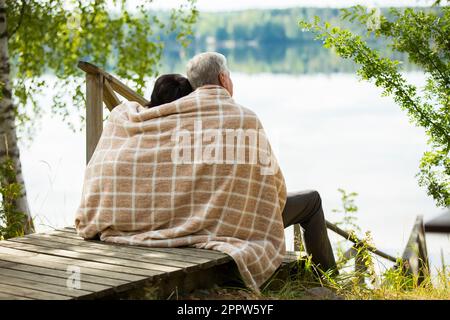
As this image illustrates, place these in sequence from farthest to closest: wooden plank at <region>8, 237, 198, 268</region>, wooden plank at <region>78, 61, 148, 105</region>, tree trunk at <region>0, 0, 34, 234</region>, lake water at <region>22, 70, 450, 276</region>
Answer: lake water at <region>22, 70, 450, 276</region> < tree trunk at <region>0, 0, 34, 234</region> < wooden plank at <region>78, 61, 148, 105</region> < wooden plank at <region>8, 237, 198, 268</region>

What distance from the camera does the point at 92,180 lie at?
4082 millimetres

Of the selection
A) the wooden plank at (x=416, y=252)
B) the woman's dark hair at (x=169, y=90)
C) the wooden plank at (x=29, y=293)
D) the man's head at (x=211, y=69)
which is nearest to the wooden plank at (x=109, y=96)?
the woman's dark hair at (x=169, y=90)

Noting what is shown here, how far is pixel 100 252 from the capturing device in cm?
383

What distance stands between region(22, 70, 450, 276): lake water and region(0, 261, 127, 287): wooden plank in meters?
2.51

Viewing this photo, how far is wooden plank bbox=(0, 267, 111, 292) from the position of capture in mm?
3176

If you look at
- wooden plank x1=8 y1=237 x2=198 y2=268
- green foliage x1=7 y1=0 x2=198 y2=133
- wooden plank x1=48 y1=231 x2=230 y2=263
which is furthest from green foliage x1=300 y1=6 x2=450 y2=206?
green foliage x1=7 y1=0 x2=198 y2=133

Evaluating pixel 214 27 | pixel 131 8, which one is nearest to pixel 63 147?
pixel 131 8

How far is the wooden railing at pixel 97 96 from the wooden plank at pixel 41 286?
1.78 m

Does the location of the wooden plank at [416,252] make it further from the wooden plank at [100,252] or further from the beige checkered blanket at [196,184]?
the wooden plank at [100,252]

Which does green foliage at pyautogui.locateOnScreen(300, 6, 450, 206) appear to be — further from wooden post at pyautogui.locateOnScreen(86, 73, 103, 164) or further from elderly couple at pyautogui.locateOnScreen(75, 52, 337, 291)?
wooden post at pyautogui.locateOnScreen(86, 73, 103, 164)

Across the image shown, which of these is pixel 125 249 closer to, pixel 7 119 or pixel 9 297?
pixel 9 297

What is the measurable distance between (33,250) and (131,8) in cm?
394

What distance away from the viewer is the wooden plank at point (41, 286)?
3.10m
